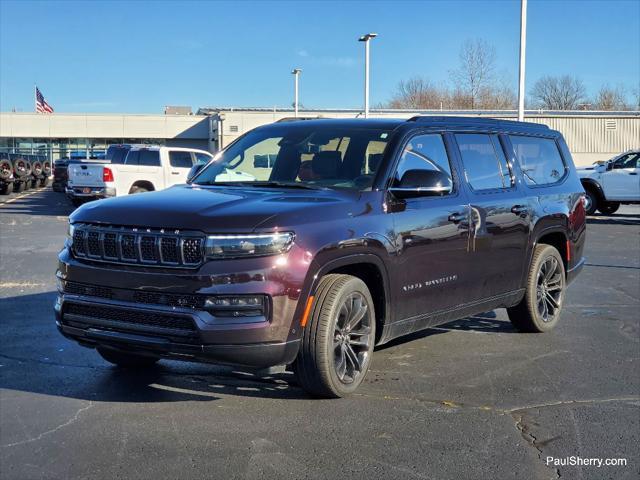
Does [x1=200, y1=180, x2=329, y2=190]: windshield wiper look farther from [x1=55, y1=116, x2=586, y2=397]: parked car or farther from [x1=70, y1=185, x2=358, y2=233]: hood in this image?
[x1=70, y1=185, x2=358, y2=233]: hood

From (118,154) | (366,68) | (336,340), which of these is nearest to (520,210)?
(336,340)

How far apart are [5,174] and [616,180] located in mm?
22922

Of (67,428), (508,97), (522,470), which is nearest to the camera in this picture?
(522,470)

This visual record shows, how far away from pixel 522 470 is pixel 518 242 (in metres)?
2.94

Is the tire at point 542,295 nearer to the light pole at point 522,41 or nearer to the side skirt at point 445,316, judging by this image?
the side skirt at point 445,316

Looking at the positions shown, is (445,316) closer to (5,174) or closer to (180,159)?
(180,159)

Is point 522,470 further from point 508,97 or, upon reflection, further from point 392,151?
point 508,97

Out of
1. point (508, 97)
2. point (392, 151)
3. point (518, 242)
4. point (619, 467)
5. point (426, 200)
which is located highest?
point (508, 97)

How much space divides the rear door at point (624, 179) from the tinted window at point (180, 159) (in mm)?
12344

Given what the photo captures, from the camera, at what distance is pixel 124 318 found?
175 inches

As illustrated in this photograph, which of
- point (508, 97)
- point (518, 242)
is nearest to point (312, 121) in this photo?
point (518, 242)

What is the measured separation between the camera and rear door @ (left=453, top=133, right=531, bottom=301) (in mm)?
5922

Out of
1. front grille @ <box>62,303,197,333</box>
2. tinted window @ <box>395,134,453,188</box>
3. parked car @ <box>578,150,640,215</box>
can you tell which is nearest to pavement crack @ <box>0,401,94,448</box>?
front grille @ <box>62,303,197,333</box>

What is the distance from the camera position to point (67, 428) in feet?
14.3
